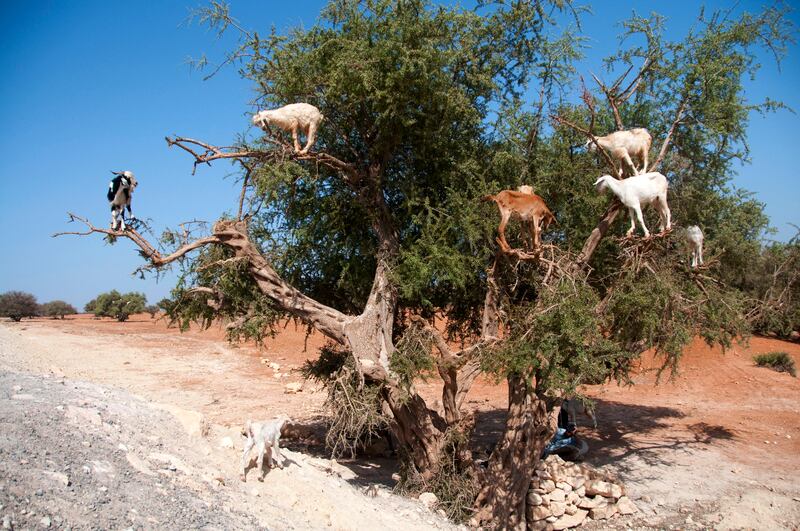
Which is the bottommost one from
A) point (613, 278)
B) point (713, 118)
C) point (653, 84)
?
point (613, 278)

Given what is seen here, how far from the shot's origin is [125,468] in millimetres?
5504

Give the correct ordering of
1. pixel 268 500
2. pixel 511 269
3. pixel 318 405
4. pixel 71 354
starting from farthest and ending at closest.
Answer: pixel 71 354 < pixel 318 405 < pixel 511 269 < pixel 268 500

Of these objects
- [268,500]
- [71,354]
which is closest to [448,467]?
[268,500]

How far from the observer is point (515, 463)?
31.1 ft

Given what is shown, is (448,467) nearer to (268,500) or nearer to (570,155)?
(268,500)

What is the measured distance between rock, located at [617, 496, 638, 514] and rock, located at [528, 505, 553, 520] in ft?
3.81

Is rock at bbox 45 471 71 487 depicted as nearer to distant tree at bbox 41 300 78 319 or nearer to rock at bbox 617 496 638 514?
rock at bbox 617 496 638 514

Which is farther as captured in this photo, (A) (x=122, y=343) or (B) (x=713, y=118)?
(A) (x=122, y=343)

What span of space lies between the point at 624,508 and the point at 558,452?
6.55 feet

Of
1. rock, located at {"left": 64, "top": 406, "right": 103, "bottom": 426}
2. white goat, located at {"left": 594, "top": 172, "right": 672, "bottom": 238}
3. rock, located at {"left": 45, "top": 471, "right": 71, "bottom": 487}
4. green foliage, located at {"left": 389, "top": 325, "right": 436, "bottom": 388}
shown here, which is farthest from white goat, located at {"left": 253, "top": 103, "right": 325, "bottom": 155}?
rock, located at {"left": 45, "top": 471, "right": 71, "bottom": 487}

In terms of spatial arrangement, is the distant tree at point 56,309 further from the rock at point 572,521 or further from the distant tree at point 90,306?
the rock at point 572,521

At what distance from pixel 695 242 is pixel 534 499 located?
5052 mm

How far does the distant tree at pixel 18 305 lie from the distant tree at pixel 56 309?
82.8 inches

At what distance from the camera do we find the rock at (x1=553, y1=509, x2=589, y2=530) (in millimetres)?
9742
